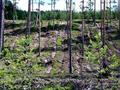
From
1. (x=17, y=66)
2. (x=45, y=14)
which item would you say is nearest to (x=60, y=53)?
(x=45, y=14)

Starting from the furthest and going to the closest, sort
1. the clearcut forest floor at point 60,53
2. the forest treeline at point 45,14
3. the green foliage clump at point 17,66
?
the forest treeline at point 45,14 → the clearcut forest floor at point 60,53 → the green foliage clump at point 17,66

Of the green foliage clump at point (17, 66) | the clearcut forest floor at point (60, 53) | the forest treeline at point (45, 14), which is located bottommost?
the clearcut forest floor at point (60, 53)

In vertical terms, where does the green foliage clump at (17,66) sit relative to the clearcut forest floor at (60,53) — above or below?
above

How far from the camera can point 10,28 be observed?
69250mm

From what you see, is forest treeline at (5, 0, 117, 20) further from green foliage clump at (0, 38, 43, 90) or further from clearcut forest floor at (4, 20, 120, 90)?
green foliage clump at (0, 38, 43, 90)

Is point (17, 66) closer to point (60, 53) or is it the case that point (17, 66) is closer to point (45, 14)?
point (60, 53)

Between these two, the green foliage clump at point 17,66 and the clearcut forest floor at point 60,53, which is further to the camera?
the clearcut forest floor at point 60,53

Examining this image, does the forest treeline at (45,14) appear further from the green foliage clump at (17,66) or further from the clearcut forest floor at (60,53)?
the green foliage clump at (17,66)

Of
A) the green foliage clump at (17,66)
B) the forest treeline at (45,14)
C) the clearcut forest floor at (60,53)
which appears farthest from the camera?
the forest treeline at (45,14)

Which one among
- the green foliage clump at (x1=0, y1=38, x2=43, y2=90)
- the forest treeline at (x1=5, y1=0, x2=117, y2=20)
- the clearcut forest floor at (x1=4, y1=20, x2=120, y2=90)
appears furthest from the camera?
the forest treeline at (x1=5, y1=0, x2=117, y2=20)

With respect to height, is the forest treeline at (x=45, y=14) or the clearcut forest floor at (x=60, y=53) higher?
the forest treeline at (x=45, y=14)

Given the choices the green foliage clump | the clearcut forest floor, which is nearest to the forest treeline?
the clearcut forest floor

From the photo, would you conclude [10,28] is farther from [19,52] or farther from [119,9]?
[19,52]

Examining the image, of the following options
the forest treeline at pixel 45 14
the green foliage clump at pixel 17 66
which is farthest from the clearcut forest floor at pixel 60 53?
the green foliage clump at pixel 17 66
